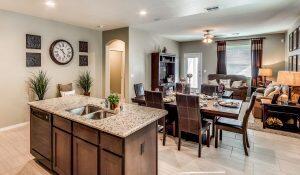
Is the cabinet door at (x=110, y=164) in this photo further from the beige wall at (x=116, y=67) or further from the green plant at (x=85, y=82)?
the beige wall at (x=116, y=67)

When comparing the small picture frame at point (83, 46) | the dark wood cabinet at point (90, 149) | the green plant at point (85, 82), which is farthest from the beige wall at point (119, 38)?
the dark wood cabinet at point (90, 149)

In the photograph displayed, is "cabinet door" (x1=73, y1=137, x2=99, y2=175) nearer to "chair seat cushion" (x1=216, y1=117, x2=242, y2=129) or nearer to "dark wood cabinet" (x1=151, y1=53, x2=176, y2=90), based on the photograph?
"chair seat cushion" (x1=216, y1=117, x2=242, y2=129)

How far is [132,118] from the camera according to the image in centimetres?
205

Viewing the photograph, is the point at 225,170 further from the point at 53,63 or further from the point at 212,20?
the point at 53,63

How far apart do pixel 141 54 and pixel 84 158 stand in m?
4.76

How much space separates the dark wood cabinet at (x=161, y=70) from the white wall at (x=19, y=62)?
292 centimetres

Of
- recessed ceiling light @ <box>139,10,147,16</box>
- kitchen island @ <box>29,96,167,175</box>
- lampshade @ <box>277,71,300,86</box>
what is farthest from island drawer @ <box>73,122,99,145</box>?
lampshade @ <box>277,71,300,86</box>

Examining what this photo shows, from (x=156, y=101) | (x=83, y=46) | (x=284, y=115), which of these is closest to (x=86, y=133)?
(x=156, y=101)

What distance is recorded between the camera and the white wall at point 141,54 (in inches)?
233

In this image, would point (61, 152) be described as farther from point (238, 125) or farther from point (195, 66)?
point (195, 66)

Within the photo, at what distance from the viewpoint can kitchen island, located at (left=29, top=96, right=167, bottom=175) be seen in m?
1.73

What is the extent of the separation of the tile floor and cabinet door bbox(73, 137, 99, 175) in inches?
33.2

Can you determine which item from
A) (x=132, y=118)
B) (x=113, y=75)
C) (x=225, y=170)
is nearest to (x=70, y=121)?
(x=132, y=118)

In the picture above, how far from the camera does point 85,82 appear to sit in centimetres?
578
